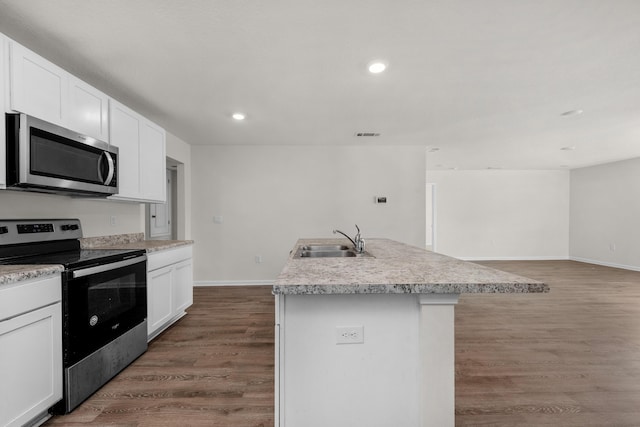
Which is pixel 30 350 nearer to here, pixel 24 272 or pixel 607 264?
pixel 24 272

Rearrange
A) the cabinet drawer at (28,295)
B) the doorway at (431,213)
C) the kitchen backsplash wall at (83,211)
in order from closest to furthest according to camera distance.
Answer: the cabinet drawer at (28,295) < the kitchen backsplash wall at (83,211) < the doorway at (431,213)

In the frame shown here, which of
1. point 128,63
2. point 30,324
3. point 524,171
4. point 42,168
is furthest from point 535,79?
point 524,171

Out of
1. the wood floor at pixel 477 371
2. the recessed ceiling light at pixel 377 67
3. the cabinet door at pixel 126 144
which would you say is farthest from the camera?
the cabinet door at pixel 126 144

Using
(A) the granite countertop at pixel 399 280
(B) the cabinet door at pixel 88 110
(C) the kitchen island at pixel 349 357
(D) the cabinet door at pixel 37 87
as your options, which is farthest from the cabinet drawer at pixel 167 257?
(C) the kitchen island at pixel 349 357

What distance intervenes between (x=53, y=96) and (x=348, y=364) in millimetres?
2456

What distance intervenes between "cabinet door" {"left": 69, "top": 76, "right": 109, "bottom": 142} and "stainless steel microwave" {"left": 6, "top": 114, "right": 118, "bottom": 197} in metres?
0.10

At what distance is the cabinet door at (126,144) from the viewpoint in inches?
98.0

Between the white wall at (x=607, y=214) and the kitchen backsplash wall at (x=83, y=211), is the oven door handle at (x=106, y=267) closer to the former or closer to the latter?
the kitchen backsplash wall at (x=83, y=211)

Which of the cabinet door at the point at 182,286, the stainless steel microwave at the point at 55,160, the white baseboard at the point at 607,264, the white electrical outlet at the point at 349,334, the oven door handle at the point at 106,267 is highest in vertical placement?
the stainless steel microwave at the point at 55,160

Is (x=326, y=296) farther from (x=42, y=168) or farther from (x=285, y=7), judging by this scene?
(x=42, y=168)

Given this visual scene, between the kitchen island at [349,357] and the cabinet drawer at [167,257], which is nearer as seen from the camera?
the kitchen island at [349,357]

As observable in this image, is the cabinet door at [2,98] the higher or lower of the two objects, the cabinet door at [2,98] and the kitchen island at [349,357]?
the higher

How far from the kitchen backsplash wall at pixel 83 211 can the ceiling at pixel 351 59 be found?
105cm

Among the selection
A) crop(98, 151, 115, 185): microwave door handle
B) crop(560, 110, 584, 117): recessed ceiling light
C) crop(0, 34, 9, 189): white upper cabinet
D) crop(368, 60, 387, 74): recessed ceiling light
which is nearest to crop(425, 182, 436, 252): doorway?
crop(560, 110, 584, 117): recessed ceiling light
